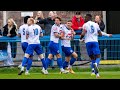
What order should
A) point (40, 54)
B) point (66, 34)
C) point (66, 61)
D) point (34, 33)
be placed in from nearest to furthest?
point (34, 33), point (40, 54), point (66, 34), point (66, 61)

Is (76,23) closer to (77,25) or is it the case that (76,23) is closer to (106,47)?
(77,25)

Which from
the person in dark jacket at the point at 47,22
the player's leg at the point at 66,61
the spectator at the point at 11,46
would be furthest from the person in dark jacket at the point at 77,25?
the spectator at the point at 11,46

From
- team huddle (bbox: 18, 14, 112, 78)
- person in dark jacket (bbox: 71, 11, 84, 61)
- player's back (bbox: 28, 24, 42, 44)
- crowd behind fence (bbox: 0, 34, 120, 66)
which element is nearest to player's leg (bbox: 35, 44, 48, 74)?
team huddle (bbox: 18, 14, 112, 78)

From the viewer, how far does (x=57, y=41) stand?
16.4m

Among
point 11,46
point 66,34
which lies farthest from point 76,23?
point 11,46

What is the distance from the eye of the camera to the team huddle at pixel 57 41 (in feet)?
48.4

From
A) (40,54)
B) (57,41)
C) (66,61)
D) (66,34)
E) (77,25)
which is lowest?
(66,61)

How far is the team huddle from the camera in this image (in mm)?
14766

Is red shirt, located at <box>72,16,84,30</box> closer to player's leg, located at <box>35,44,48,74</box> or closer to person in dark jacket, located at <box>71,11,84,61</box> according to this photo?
person in dark jacket, located at <box>71,11,84,61</box>

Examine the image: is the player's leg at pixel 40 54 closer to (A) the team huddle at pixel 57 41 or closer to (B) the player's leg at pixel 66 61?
(A) the team huddle at pixel 57 41
